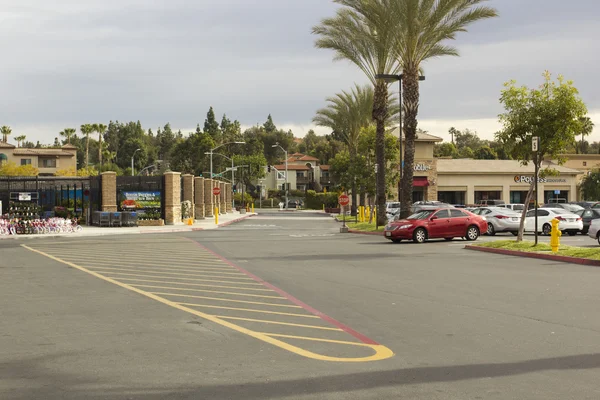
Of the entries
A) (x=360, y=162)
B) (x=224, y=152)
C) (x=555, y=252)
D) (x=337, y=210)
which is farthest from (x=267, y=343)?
(x=224, y=152)

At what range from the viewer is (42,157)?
11450 centimetres

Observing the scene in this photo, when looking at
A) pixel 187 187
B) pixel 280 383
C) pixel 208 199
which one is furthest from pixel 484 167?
pixel 280 383

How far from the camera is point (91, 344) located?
342 inches

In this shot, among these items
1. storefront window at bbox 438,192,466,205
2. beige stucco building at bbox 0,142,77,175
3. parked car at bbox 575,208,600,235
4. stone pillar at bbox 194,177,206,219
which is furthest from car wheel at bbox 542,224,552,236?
beige stucco building at bbox 0,142,77,175

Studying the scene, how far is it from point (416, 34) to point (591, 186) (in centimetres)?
5439

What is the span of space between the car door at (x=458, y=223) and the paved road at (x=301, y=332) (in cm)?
1134

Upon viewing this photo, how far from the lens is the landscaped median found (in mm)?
19797

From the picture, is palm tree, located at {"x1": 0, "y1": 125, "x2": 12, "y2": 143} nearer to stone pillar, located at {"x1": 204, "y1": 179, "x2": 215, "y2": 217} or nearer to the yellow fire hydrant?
stone pillar, located at {"x1": 204, "y1": 179, "x2": 215, "y2": 217}

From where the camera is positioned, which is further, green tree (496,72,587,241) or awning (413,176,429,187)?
awning (413,176,429,187)

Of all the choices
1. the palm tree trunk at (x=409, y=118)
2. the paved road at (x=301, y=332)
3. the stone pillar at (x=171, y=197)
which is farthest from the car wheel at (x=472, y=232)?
the stone pillar at (x=171, y=197)

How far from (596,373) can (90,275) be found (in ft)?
41.9

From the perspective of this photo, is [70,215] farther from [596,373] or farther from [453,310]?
[596,373]

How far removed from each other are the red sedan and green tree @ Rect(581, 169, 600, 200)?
54793 millimetres

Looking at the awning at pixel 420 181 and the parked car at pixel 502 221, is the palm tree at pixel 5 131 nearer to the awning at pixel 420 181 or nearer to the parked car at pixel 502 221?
the awning at pixel 420 181
